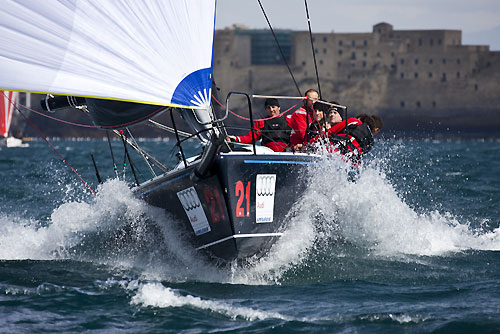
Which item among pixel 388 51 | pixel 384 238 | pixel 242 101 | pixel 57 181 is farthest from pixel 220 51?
pixel 384 238

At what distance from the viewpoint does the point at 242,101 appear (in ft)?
196

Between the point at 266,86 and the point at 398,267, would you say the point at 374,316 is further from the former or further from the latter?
the point at 266,86

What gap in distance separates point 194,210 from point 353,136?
1.69 metres

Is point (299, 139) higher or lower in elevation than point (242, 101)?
lower

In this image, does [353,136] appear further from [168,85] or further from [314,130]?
[168,85]

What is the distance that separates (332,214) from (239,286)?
3.69ft

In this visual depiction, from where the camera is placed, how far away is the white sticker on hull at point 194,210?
15.0ft

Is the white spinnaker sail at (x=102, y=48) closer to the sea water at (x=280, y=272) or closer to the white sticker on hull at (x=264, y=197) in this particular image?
the white sticker on hull at (x=264, y=197)

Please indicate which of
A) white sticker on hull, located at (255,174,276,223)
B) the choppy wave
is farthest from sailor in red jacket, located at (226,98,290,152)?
white sticker on hull, located at (255,174,276,223)

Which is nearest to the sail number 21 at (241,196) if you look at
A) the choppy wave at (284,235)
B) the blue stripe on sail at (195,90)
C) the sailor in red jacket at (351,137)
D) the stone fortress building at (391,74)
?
the choppy wave at (284,235)

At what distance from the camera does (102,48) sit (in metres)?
4.16

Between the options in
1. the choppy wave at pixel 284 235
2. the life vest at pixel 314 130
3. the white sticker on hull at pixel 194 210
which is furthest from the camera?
the life vest at pixel 314 130

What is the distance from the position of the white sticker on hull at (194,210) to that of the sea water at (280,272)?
210 millimetres

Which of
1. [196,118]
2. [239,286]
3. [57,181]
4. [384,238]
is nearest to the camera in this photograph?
[239,286]
